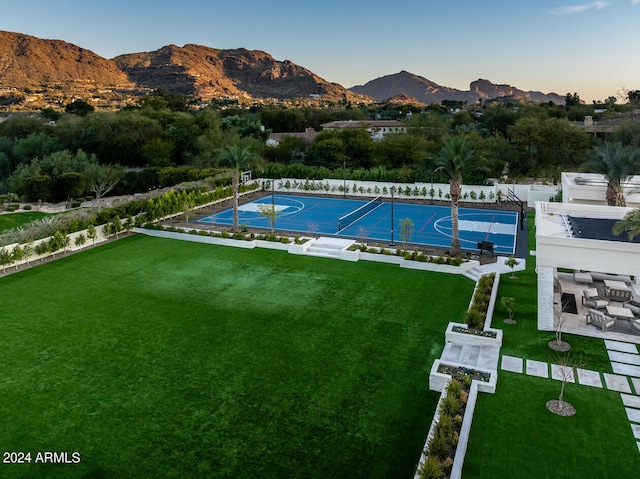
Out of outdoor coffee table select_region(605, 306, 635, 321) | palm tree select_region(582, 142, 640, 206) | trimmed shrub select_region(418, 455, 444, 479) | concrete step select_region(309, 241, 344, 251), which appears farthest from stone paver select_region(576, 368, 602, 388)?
concrete step select_region(309, 241, 344, 251)

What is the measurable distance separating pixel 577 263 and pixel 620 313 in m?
2.93

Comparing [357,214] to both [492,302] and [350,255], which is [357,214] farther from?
[492,302]

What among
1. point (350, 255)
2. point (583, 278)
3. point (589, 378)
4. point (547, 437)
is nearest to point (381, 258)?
point (350, 255)

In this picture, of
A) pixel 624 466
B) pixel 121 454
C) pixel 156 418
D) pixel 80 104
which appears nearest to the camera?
pixel 624 466

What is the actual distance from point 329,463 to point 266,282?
11.6m

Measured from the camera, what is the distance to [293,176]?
159 ft

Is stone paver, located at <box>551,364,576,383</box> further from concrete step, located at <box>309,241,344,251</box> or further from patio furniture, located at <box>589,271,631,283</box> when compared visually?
concrete step, located at <box>309,241,344,251</box>

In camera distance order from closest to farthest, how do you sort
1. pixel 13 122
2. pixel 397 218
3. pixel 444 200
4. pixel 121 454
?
1. pixel 121 454
2. pixel 397 218
3. pixel 444 200
4. pixel 13 122

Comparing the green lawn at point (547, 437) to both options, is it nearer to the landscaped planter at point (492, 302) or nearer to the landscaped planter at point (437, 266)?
the landscaped planter at point (492, 302)

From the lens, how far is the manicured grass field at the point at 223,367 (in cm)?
984

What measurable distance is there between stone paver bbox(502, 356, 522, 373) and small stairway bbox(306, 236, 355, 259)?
38.5ft

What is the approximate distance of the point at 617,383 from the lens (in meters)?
12.0

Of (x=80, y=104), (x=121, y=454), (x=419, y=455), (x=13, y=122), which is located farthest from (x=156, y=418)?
(x=80, y=104)

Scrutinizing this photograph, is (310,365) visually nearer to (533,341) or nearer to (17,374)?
(533,341)
